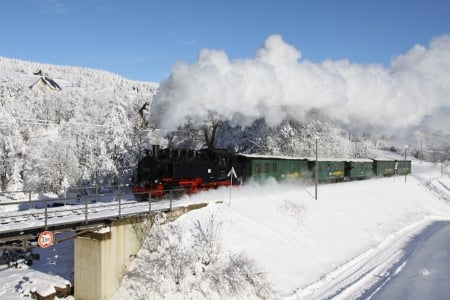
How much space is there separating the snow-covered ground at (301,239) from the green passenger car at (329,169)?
9.65 ft

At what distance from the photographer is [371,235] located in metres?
21.6

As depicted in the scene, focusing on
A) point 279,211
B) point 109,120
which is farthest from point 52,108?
point 279,211

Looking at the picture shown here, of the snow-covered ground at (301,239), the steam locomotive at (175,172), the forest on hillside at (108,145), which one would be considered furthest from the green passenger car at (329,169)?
the steam locomotive at (175,172)

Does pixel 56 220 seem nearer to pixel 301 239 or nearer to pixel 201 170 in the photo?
pixel 201 170

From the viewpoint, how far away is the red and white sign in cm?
1125

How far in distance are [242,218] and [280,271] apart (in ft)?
11.2

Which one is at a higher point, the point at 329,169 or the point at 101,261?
the point at 329,169

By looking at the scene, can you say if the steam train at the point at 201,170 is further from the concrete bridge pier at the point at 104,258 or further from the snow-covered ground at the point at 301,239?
the concrete bridge pier at the point at 104,258

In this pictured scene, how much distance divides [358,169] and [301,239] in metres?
22.7

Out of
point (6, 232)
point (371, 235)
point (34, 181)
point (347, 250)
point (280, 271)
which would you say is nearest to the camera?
point (6, 232)

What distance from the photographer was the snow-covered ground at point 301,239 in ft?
47.1

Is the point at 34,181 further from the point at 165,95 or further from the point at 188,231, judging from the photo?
the point at 188,231

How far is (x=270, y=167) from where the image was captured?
25.7 metres

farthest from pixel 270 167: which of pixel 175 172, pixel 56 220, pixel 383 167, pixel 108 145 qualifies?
pixel 383 167
